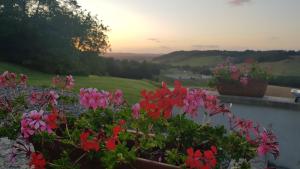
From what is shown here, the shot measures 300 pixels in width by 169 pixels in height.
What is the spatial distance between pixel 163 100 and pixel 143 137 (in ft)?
0.74

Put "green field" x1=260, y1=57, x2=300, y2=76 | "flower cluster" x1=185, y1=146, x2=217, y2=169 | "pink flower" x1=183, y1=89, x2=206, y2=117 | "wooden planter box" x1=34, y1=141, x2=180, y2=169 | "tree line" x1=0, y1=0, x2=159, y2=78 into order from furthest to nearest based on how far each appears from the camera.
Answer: "tree line" x1=0, y1=0, x2=159, y2=78, "green field" x1=260, y1=57, x2=300, y2=76, "pink flower" x1=183, y1=89, x2=206, y2=117, "wooden planter box" x1=34, y1=141, x2=180, y2=169, "flower cluster" x1=185, y1=146, x2=217, y2=169

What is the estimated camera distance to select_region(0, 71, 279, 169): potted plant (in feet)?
6.23

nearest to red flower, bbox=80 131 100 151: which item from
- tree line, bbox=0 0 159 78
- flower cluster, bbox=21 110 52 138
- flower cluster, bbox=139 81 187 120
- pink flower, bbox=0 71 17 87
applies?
flower cluster, bbox=21 110 52 138

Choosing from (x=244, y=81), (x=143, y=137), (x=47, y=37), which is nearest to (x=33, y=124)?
(x=143, y=137)

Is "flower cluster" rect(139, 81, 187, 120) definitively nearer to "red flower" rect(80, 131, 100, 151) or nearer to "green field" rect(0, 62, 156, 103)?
"red flower" rect(80, 131, 100, 151)

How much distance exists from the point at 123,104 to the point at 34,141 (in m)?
0.77

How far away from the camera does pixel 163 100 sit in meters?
2.08

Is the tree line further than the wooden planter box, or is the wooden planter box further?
the tree line

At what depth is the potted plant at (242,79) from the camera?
5941mm

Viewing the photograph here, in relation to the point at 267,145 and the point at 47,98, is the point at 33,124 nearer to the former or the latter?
the point at 47,98

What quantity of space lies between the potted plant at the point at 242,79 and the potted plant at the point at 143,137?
12.3ft

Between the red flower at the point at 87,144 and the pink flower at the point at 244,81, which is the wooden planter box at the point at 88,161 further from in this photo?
the pink flower at the point at 244,81

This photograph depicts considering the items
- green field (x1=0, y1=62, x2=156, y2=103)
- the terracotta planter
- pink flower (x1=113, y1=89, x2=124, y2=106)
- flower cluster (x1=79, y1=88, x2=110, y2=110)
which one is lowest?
green field (x1=0, y1=62, x2=156, y2=103)

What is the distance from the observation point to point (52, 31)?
94.9 feet
